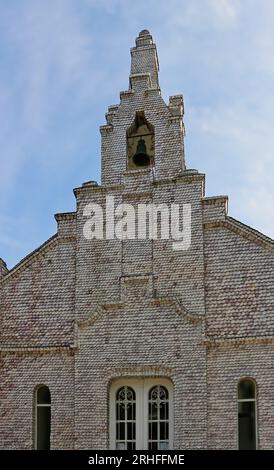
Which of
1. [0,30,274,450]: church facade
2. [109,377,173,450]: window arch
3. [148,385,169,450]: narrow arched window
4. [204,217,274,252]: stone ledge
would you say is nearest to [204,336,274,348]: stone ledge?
[0,30,274,450]: church facade

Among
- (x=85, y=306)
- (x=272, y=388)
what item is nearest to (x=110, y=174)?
(x=85, y=306)

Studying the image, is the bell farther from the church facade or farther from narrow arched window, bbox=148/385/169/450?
narrow arched window, bbox=148/385/169/450

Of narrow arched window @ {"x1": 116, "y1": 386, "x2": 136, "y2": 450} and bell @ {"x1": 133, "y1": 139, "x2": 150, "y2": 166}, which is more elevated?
bell @ {"x1": 133, "y1": 139, "x2": 150, "y2": 166}

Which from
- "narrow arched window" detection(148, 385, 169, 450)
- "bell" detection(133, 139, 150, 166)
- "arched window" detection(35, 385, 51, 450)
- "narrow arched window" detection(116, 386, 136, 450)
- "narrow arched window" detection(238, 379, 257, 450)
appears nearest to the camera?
"narrow arched window" detection(238, 379, 257, 450)

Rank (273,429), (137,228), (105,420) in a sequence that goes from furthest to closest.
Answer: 1. (137,228)
2. (105,420)
3. (273,429)

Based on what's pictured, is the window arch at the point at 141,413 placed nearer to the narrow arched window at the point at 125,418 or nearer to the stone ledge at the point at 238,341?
the narrow arched window at the point at 125,418


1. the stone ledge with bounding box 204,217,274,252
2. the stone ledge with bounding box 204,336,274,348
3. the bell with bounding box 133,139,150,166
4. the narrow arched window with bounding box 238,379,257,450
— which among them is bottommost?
the narrow arched window with bounding box 238,379,257,450

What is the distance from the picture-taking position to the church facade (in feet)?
50.5

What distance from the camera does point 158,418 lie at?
1578cm

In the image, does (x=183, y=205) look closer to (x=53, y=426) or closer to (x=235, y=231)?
(x=235, y=231)

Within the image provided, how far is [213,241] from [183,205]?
1083 mm

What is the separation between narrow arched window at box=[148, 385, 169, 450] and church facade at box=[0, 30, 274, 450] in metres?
0.02

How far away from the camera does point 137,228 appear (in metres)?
16.9

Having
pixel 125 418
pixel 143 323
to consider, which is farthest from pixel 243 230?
pixel 125 418
